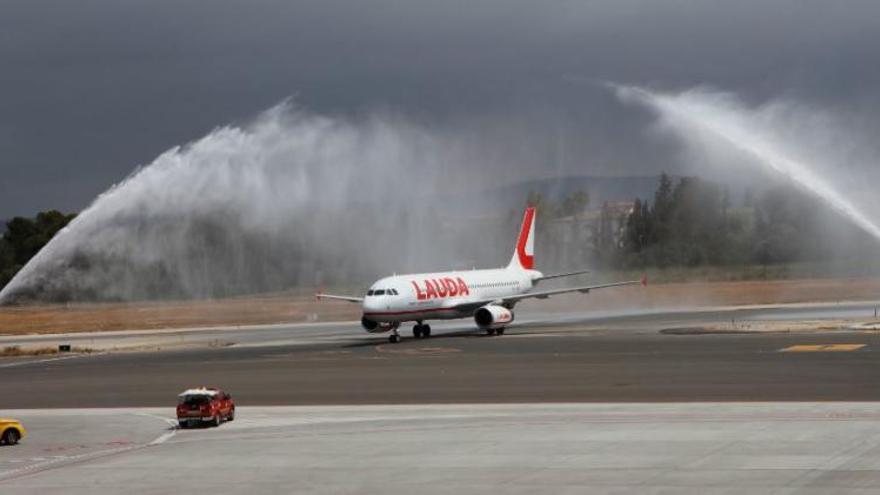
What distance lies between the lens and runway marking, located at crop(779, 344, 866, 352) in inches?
2470

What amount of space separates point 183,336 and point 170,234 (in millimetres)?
18445

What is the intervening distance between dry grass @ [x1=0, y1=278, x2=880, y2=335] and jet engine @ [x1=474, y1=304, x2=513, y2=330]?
29328 mm

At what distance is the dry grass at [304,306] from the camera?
381 feet

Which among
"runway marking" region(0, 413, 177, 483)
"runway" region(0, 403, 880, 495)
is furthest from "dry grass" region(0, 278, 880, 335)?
"runway marking" region(0, 413, 177, 483)

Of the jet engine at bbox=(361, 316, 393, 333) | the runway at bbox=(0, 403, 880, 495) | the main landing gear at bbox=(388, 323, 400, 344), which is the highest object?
the jet engine at bbox=(361, 316, 393, 333)

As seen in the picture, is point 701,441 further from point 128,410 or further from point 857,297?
point 857,297

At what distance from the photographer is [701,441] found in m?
34.9

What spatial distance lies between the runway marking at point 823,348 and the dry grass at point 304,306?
48.0 meters

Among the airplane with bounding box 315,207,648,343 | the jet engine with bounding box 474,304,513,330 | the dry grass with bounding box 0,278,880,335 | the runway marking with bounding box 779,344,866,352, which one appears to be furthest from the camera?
the dry grass with bounding box 0,278,880,335

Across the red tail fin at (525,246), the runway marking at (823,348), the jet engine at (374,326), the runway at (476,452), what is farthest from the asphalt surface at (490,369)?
the red tail fin at (525,246)

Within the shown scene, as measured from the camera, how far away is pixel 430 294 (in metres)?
83.8

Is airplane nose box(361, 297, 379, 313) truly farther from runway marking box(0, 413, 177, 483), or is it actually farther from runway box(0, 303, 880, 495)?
runway marking box(0, 413, 177, 483)

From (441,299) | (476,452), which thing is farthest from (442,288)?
(476,452)

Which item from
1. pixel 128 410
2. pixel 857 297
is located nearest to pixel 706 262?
pixel 857 297
